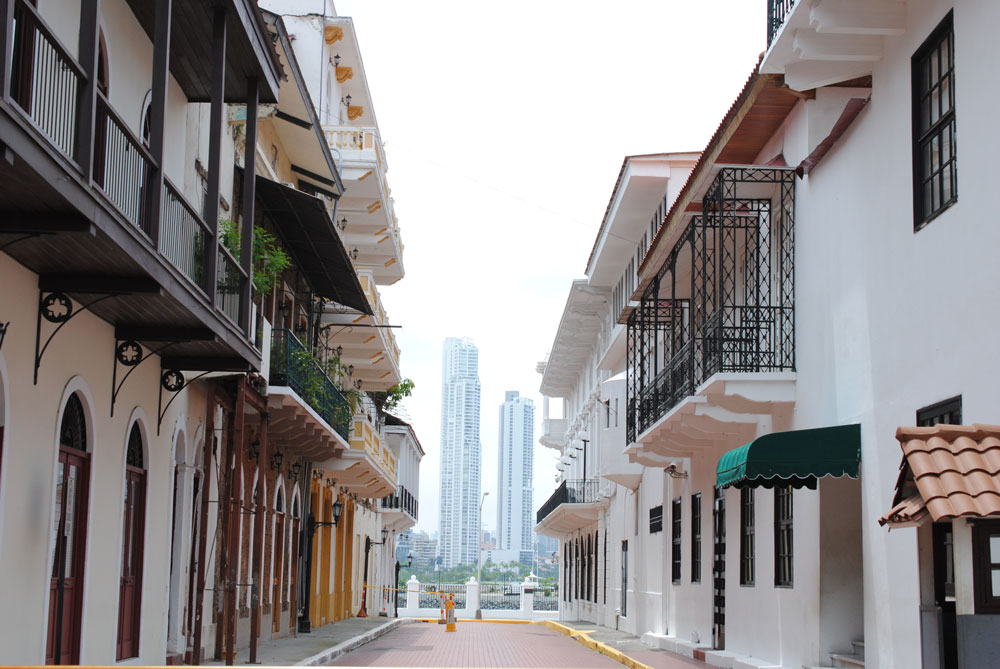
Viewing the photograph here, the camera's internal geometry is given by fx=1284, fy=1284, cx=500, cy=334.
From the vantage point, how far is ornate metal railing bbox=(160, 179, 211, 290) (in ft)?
39.3

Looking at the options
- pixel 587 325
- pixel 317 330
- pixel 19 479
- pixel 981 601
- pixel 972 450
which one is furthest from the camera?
pixel 587 325

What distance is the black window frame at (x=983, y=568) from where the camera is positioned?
639 cm

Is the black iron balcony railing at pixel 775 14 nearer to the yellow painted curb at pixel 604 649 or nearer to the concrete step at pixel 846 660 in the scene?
the concrete step at pixel 846 660

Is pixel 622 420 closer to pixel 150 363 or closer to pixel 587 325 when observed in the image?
pixel 587 325

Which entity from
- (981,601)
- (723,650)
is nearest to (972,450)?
(981,601)

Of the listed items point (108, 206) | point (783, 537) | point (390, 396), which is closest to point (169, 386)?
point (108, 206)

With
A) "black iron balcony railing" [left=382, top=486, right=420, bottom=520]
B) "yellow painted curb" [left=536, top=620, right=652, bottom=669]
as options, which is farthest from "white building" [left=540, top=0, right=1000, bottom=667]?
"black iron balcony railing" [left=382, top=486, right=420, bottom=520]

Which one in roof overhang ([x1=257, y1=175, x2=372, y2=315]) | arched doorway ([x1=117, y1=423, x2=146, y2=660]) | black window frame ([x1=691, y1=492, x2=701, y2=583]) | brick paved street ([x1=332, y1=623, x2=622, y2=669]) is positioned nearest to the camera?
arched doorway ([x1=117, y1=423, x2=146, y2=660])

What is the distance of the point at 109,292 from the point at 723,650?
1257 centimetres

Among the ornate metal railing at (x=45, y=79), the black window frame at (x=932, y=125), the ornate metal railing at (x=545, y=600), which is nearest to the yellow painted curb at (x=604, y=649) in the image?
the black window frame at (x=932, y=125)

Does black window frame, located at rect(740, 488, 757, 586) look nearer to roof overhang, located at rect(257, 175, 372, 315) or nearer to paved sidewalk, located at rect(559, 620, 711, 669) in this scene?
paved sidewalk, located at rect(559, 620, 711, 669)

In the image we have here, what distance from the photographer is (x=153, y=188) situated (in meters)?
11.1

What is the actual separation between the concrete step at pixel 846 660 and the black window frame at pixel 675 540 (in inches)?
411

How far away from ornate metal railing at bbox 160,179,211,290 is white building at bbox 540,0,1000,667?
6072 mm
